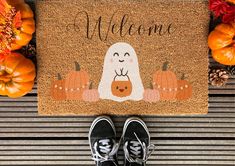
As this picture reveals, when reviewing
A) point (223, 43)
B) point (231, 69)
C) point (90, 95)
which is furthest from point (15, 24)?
point (231, 69)

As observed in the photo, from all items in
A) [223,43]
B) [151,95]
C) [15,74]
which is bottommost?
[151,95]

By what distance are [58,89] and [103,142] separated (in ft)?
1.17

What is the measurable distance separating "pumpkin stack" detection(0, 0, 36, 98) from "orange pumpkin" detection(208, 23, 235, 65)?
0.86m

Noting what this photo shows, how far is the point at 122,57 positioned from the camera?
1457mm

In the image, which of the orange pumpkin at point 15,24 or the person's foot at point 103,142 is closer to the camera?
the orange pumpkin at point 15,24

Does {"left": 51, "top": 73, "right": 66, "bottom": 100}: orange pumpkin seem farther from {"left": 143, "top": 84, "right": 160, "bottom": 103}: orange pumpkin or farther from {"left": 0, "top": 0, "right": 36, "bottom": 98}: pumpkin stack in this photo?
{"left": 143, "top": 84, "right": 160, "bottom": 103}: orange pumpkin

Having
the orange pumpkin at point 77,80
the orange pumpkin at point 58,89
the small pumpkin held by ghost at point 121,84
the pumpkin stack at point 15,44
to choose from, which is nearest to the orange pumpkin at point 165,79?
the small pumpkin held by ghost at point 121,84

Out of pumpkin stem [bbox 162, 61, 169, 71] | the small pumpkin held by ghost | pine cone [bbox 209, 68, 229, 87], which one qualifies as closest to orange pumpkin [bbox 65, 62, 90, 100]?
the small pumpkin held by ghost

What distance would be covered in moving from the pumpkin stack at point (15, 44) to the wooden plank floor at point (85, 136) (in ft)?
0.54

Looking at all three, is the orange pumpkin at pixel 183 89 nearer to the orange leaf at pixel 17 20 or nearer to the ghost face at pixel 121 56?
the ghost face at pixel 121 56

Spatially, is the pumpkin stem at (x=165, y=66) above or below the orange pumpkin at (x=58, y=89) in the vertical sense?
above

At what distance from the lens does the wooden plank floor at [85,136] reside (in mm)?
1507

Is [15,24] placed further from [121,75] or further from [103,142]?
[103,142]

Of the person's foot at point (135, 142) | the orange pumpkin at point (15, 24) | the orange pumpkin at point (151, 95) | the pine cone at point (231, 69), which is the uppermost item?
the orange pumpkin at point (15, 24)
